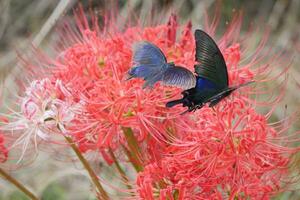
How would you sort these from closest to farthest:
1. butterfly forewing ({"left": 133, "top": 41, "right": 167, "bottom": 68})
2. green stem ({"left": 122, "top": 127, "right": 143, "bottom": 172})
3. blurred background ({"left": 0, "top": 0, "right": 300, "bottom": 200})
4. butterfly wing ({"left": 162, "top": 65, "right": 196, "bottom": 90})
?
butterfly wing ({"left": 162, "top": 65, "right": 196, "bottom": 90})
butterfly forewing ({"left": 133, "top": 41, "right": 167, "bottom": 68})
green stem ({"left": 122, "top": 127, "right": 143, "bottom": 172})
blurred background ({"left": 0, "top": 0, "right": 300, "bottom": 200})

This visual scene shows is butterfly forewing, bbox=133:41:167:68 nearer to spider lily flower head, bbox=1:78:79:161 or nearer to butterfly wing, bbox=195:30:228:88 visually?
butterfly wing, bbox=195:30:228:88

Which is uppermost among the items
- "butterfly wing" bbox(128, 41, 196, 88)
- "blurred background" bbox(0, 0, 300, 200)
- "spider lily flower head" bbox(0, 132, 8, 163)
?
"butterfly wing" bbox(128, 41, 196, 88)

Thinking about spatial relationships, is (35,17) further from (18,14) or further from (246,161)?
(246,161)

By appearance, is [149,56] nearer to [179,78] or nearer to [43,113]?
[179,78]

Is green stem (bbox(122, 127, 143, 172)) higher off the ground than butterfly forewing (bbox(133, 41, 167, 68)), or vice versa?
butterfly forewing (bbox(133, 41, 167, 68))

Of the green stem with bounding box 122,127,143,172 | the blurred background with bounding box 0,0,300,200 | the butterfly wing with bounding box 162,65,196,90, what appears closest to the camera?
the butterfly wing with bounding box 162,65,196,90

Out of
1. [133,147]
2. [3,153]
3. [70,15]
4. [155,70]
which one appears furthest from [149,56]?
[70,15]

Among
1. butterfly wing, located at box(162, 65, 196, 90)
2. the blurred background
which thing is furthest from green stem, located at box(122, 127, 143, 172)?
the blurred background
